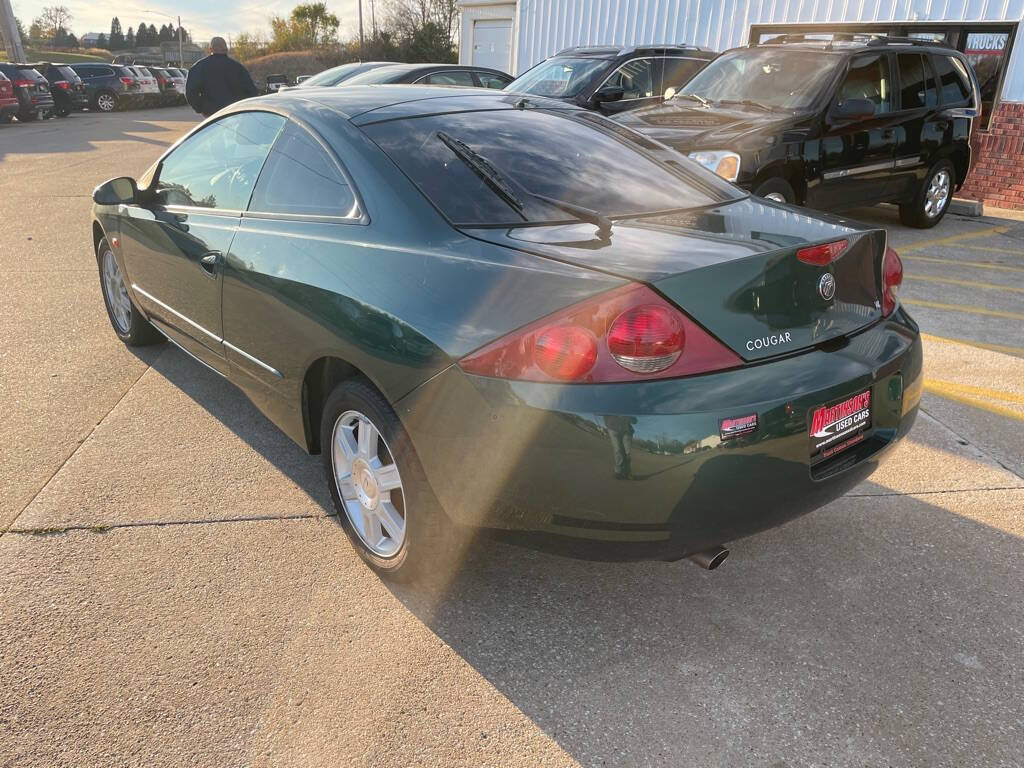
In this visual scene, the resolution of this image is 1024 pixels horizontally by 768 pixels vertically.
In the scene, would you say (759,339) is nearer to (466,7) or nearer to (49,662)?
(49,662)

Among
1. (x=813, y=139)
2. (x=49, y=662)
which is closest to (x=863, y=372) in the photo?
(x=49, y=662)

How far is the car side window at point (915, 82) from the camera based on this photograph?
26.9 feet

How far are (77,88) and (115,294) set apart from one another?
2693 centimetres

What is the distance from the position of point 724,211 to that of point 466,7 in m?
18.2

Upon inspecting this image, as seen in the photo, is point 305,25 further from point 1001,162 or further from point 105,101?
point 1001,162

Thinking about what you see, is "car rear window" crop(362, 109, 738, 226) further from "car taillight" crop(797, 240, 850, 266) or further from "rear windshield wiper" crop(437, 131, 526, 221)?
"car taillight" crop(797, 240, 850, 266)

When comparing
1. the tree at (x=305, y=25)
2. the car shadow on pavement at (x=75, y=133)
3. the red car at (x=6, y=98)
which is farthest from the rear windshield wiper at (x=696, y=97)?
the tree at (x=305, y=25)

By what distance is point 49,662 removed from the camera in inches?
95.4

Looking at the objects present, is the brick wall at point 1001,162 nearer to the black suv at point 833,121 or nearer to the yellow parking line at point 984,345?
the black suv at point 833,121

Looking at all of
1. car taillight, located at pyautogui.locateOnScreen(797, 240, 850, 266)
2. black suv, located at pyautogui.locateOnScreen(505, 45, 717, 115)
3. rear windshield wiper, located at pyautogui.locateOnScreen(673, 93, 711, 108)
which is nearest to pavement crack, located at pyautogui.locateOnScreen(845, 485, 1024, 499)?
car taillight, located at pyautogui.locateOnScreen(797, 240, 850, 266)

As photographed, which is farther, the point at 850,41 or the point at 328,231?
the point at 850,41

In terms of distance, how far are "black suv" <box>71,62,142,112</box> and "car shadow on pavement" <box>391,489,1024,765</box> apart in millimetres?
33085

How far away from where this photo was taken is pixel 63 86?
85.9 ft

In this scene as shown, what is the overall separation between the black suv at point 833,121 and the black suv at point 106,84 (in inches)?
1144
